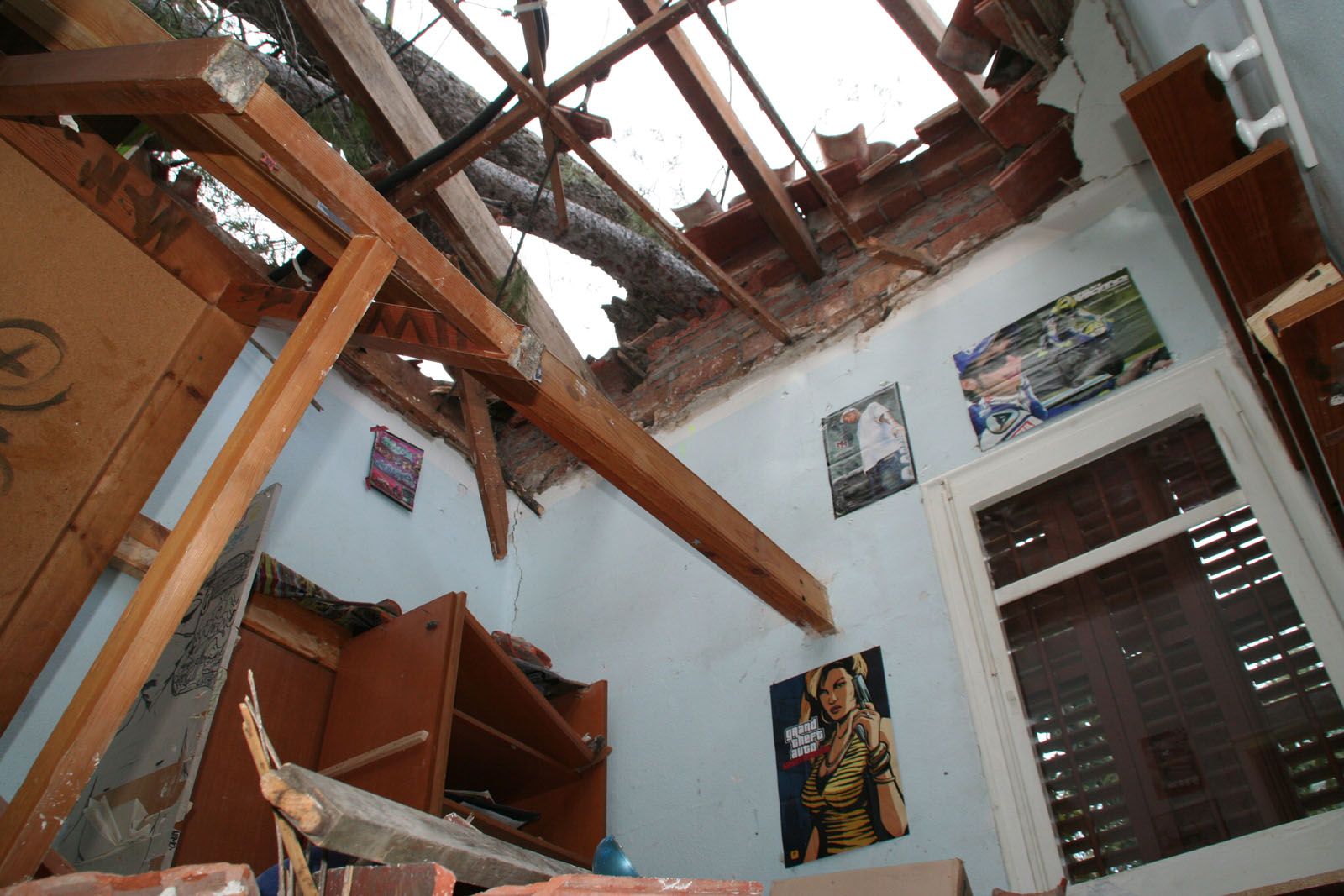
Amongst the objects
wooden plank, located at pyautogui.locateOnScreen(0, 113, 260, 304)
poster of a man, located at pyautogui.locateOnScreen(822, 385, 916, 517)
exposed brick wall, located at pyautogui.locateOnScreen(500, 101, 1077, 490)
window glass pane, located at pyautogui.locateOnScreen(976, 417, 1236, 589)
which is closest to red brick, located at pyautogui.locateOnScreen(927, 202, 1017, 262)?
exposed brick wall, located at pyautogui.locateOnScreen(500, 101, 1077, 490)

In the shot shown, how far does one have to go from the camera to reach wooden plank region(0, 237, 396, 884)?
1.38 metres

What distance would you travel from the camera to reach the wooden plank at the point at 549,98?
3352mm

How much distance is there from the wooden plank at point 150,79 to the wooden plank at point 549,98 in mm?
1553

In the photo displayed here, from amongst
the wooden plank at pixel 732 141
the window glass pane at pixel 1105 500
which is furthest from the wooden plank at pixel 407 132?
the window glass pane at pixel 1105 500

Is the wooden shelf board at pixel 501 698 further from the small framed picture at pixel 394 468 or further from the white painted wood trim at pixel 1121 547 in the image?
the white painted wood trim at pixel 1121 547

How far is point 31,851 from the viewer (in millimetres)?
1362

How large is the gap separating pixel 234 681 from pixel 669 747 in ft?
5.04

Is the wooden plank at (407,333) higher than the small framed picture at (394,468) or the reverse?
the reverse

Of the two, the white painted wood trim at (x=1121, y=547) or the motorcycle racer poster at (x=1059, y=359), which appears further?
Answer: the motorcycle racer poster at (x=1059, y=359)

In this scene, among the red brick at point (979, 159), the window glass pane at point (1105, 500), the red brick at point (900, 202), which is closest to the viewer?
the window glass pane at point (1105, 500)

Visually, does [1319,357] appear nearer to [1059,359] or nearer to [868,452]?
[1059,359]

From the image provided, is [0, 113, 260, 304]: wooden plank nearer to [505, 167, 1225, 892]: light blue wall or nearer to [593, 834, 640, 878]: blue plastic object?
[593, 834, 640, 878]: blue plastic object

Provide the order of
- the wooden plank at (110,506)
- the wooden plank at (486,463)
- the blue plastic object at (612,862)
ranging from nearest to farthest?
the blue plastic object at (612,862) → the wooden plank at (110,506) → the wooden plank at (486,463)

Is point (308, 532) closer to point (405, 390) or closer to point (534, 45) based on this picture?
point (405, 390)
